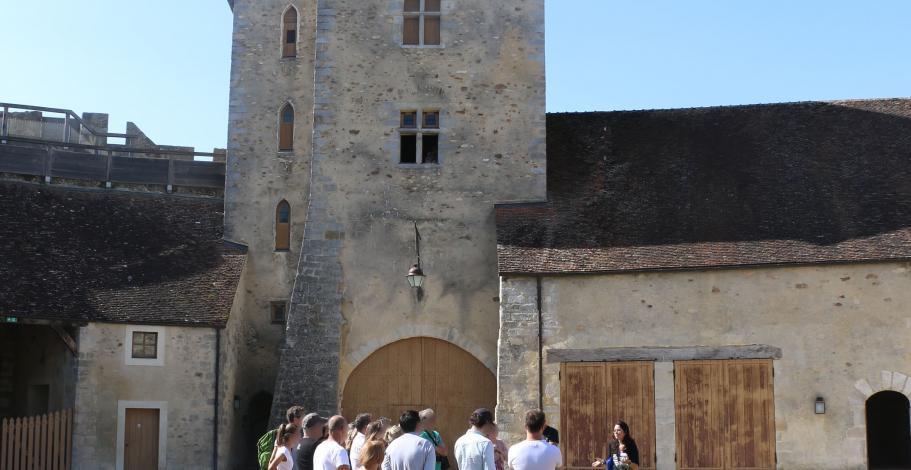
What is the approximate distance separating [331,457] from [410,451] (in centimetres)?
81

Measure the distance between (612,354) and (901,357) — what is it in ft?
14.4

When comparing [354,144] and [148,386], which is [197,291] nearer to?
[148,386]

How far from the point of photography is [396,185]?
69.1 feet

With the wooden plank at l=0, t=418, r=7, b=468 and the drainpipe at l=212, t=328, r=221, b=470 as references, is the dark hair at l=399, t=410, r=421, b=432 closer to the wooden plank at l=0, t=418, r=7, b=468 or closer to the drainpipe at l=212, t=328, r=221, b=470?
the wooden plank at l=0, t=418, r=7, b=468

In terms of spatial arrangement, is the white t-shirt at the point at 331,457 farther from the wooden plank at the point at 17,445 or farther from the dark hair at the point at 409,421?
the wooden plank at the point at 17,445

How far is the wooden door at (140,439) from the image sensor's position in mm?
20297

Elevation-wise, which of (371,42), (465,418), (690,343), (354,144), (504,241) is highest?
(371,42)

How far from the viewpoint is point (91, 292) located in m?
20.6

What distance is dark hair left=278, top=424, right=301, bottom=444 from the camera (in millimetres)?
10508

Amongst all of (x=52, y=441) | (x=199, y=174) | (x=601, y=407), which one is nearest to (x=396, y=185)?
(x=199, y=174)

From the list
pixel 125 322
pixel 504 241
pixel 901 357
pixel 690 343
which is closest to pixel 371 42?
pixel 504 241

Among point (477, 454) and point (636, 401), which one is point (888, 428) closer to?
→ point (636, 401)

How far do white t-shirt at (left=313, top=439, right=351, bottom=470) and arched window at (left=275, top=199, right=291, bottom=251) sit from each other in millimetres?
12747

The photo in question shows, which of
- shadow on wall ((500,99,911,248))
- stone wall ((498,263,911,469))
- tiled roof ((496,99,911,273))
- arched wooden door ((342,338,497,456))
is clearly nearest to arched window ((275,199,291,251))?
arched wooden door ((342,338,497,456))
